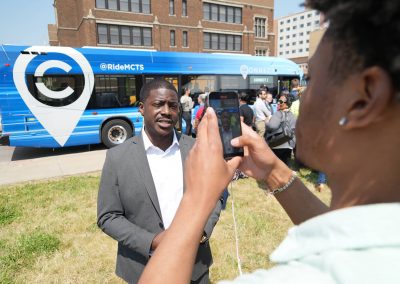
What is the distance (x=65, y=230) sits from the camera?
4.48 m

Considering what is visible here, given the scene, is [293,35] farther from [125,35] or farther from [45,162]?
[45,162]

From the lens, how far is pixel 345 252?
58cm

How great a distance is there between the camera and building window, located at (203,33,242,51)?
3300 centimetres

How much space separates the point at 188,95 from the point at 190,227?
32.7 ft

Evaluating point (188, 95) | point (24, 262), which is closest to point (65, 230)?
point (24, 262)

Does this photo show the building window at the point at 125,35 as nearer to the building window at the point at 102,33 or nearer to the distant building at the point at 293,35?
the building window at the point at 102,33

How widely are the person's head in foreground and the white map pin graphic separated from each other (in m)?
8.87

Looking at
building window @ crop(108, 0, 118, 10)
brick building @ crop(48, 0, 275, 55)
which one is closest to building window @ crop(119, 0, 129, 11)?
brick building @ crop(48, 0, 275, 55)

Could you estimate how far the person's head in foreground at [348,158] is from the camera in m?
0.57

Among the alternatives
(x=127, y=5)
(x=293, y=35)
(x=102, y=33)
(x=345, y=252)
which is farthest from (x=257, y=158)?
(x=293, y=35)

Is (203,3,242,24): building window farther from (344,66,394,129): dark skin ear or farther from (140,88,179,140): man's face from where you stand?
(344,66,394,129): dark skin ear

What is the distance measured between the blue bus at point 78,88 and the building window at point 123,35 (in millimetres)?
20480

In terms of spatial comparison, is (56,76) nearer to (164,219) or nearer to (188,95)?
(188,95)

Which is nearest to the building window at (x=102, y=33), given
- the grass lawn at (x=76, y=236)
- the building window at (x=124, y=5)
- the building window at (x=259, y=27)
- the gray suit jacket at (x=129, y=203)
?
the building window at (x=124, y=5)
